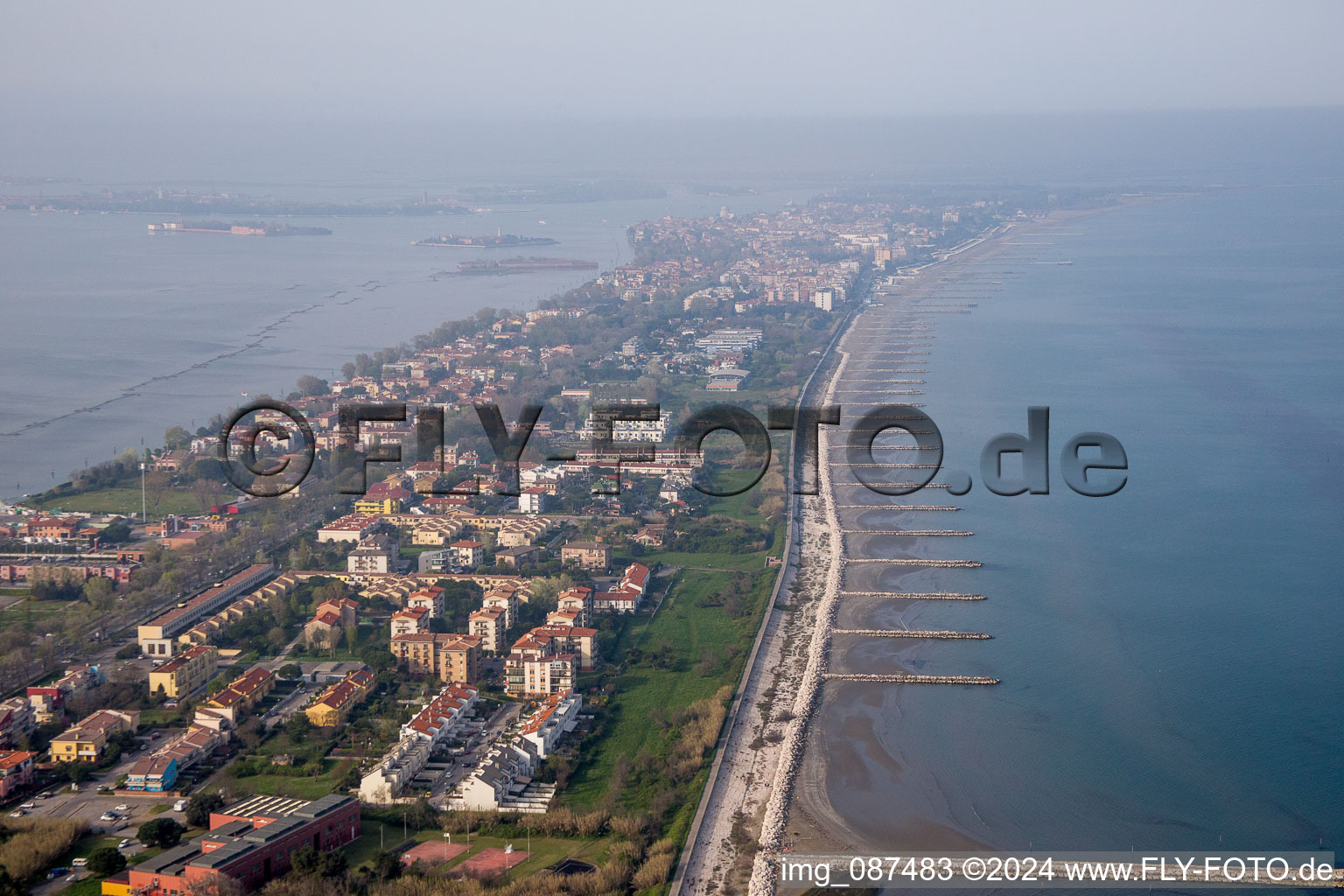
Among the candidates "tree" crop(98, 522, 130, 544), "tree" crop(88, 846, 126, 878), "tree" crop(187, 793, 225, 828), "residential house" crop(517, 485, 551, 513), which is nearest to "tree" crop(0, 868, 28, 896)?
"tree" crop(88, 846, 126, 878)

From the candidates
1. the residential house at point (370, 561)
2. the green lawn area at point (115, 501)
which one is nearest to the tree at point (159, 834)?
Result: the residential house at point (370, 561)

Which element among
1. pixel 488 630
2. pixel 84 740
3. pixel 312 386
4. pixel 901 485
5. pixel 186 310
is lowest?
pixel 84 740

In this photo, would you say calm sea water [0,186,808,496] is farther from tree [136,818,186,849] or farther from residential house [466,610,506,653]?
tree [136,818,186,849]

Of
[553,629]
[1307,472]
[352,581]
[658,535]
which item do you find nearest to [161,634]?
[352,581]

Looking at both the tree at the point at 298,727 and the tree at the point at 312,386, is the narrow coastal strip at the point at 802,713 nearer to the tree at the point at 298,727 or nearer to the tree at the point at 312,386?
the tree at the point at 298,727

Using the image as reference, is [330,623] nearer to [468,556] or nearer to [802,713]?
[468,556]

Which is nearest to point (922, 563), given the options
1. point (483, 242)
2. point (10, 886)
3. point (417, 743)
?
point (417, 743)
